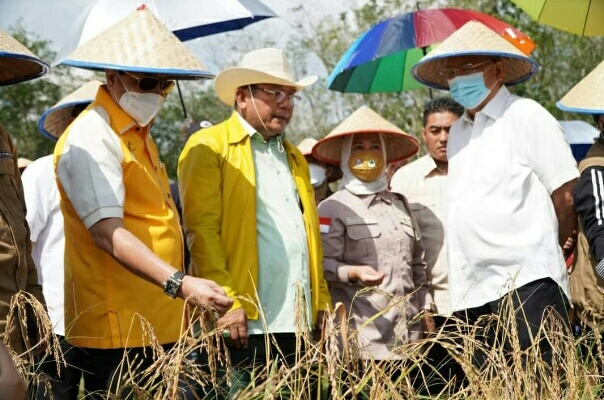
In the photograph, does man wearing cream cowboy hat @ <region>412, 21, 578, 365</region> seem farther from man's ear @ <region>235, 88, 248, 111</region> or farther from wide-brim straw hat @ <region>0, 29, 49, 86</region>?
wide-brim straw hat @ <region>0, 29, 49, 86</region>

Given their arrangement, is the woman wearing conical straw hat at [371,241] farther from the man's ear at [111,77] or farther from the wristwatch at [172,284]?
the man's ear at [111,77]

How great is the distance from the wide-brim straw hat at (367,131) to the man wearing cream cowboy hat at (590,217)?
42.9 inches

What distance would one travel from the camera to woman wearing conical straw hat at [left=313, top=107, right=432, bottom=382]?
5672 mm

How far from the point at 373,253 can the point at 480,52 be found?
3.83 ft

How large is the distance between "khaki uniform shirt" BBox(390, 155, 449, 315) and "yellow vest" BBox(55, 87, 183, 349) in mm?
1960

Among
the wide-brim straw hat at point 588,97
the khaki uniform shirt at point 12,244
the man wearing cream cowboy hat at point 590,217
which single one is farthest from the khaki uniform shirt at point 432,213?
the khaki uniform shirt at point 12,244

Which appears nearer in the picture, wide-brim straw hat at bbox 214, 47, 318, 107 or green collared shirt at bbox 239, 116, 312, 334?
green collared shirt at bbox 239, 116, 312, 334

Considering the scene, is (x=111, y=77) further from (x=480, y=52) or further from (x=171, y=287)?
(x=480, y=52)

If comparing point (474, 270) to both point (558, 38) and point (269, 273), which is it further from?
point (558, 38)

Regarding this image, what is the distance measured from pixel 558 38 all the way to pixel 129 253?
19.7 meters

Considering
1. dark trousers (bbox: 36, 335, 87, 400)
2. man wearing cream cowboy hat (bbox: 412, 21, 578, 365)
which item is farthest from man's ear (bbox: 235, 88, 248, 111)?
dark trousers (bbox: 36, 335, 87, 400)

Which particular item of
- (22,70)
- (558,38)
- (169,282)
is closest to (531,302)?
(169,282)

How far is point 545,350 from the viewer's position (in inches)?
192

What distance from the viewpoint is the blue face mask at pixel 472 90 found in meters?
5.35
